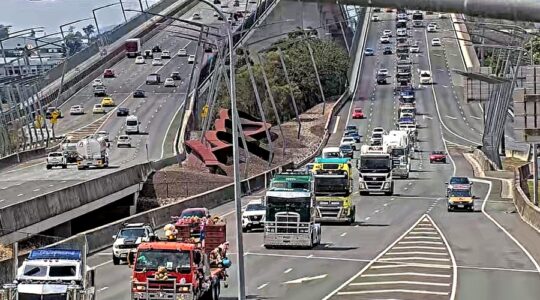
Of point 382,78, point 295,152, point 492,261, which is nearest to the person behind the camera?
point 492,261

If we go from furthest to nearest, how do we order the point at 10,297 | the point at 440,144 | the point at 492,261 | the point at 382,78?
the point at 382,78
the point at 440,144
the point at 492,261
the point at 10,297

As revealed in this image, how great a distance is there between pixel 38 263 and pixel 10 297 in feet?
4.11

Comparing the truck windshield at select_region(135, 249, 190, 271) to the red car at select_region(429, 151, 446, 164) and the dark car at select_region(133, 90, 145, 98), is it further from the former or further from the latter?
the dark car at select_region(133, 90, 145, 98)

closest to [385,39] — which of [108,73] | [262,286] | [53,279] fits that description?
[108,73]

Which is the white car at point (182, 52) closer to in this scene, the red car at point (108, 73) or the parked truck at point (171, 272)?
the red car at point (108, 73)

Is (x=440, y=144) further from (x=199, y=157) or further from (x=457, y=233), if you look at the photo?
(x=457, y=233)

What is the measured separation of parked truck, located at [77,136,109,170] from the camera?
8744cm

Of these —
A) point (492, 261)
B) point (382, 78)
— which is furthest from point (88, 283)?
point (382, 78)

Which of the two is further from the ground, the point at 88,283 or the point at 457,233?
the point at 88,283

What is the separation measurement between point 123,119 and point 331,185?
76900 mm

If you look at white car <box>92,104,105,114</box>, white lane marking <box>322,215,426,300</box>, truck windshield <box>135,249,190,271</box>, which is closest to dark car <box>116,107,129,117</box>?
white car <box>92,104,105,114</box>

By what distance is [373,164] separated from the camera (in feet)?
247

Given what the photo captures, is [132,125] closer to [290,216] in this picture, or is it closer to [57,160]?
[57,160]

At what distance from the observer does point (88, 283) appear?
30.0 meters
